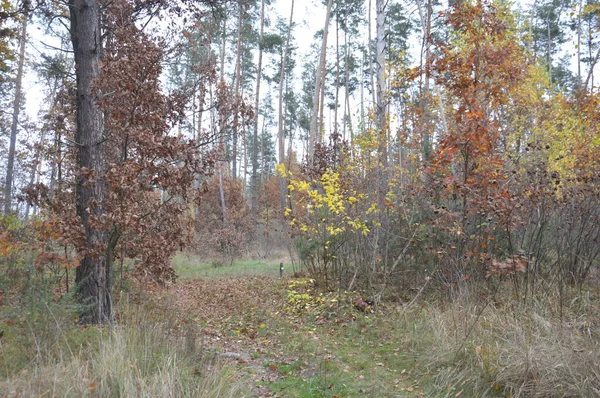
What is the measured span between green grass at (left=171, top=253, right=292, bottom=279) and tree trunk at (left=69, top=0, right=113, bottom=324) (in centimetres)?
646

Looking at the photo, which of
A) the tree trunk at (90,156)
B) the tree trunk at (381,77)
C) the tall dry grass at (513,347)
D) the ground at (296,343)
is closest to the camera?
the tall dry grass at (513,347)

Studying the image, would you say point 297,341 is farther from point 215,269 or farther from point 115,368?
point 215,269

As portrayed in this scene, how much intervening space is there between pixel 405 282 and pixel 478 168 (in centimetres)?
247

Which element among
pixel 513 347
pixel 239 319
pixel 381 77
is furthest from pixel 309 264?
pixel 513 347

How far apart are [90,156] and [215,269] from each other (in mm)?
9156

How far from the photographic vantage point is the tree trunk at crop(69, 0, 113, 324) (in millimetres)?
5746

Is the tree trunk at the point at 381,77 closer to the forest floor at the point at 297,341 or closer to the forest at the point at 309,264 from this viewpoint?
the forest at the point at 309,264

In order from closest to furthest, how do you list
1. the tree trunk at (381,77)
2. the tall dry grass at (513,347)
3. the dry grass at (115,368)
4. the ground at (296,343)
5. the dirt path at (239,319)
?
the dry grass at (115,368)
the tall dry grass at (513,347)
the ground at (296,343)
the dirt path at (239,319)
the tree trunk at (381,77)

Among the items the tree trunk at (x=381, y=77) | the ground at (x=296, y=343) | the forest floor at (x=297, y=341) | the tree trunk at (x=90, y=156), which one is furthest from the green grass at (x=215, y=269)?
the tree trunk at (x=90, y=156)

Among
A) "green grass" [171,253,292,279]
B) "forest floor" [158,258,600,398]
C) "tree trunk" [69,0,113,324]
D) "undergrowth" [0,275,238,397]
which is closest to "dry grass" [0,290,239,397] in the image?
"undergrowth" [0,275,238,397]

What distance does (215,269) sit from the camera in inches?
573

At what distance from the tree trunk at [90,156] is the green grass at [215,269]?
646 centimetres

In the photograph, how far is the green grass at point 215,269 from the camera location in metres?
12.9

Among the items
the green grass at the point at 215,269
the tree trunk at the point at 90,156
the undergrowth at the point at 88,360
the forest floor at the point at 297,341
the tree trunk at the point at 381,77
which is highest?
the tree trunk at the point at 381,77
